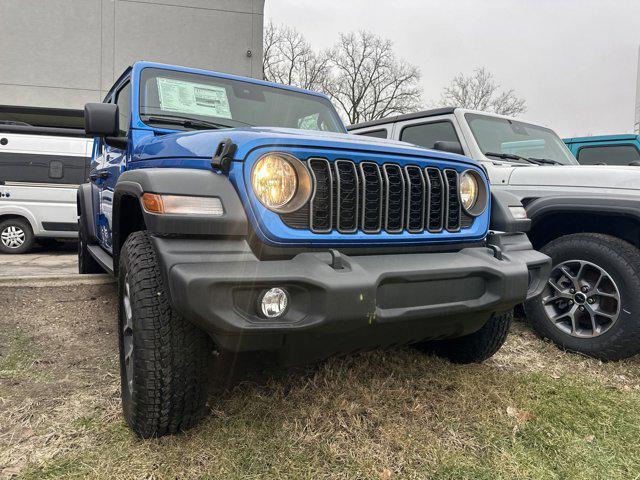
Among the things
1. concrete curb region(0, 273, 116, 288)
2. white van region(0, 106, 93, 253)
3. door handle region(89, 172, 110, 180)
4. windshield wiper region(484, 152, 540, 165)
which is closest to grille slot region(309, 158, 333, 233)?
door handle region(89, 172, 110, 180)

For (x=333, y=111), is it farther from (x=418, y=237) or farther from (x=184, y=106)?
(x=418, y=237)

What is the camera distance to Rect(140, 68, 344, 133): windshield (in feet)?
9.95

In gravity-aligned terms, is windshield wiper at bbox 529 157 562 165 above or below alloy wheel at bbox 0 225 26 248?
above

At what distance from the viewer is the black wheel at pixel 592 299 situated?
10.5 feet

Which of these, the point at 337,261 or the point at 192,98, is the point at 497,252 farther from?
the point at 192,98

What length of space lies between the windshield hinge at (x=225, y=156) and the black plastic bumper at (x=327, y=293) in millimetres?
314

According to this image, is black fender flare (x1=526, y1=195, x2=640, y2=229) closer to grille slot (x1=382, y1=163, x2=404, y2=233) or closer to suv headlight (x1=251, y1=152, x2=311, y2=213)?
grille slot (x1=382, y1=163, x2=404, y2=233)

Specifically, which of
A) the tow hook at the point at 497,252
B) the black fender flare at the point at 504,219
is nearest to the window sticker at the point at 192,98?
the black fender flare at the point at 504,219

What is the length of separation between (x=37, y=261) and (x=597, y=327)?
287 inches

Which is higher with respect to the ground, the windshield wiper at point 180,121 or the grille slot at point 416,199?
the windshield wiper at point 180,121

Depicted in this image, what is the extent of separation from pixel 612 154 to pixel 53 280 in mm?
7262

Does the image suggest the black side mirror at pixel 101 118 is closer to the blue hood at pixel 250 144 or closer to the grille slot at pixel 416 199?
the blue hood at pixel 250 144

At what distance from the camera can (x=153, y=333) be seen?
192cm

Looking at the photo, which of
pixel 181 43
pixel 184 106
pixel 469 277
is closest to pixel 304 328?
pixel 469 277
